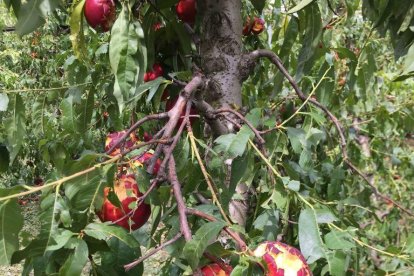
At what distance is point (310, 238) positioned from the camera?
0.71 m

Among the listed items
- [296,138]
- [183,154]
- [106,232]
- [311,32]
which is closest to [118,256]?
[106,232]

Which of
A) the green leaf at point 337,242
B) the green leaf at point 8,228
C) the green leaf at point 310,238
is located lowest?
the green leaf at point 337,242

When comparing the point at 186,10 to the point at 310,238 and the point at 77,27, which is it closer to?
the point at 77,27

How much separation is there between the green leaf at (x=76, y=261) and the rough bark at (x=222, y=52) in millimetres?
422

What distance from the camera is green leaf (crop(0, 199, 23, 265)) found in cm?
53

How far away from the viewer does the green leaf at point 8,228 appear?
0.53 m

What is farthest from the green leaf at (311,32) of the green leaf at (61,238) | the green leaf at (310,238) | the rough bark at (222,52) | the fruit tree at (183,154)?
the green leaf at (61,238)

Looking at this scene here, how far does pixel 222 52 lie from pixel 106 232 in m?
0.47

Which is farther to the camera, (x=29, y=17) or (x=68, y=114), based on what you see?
(x=68, y=114)

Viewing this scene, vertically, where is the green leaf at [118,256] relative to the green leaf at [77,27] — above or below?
below

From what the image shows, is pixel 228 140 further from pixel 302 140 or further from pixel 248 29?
pixel 248 29

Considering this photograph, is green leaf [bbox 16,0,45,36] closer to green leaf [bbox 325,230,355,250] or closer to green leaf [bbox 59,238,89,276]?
green leaf [bbox 59,238,89,276]

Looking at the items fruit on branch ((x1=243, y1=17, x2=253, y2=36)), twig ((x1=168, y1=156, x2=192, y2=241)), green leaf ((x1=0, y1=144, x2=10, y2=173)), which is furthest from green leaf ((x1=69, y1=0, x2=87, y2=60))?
fruit on branch ((x1=243, y1=17, x2=253, y2=36))

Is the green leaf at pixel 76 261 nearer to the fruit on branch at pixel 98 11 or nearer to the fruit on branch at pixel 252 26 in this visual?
the fruit on branch at pixel 98 11
